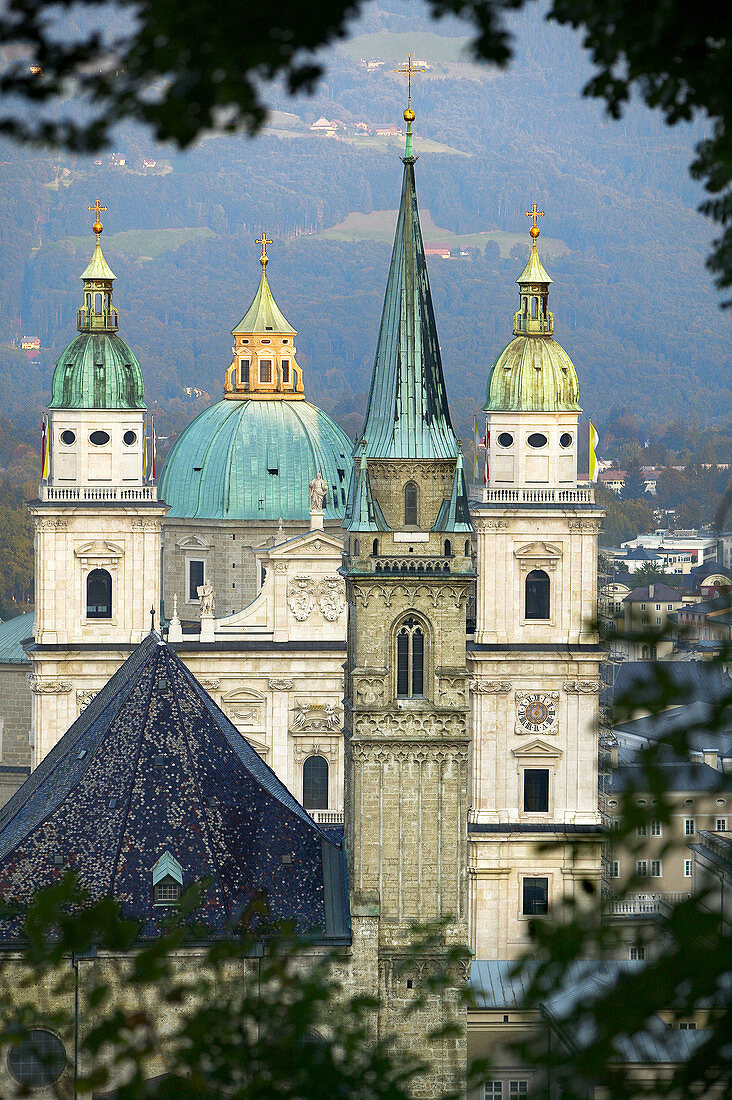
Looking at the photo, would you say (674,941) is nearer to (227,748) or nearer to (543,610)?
(227,748)

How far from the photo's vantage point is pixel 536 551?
72438mm

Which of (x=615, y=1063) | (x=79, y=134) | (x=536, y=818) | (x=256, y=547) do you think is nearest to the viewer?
(x=79, y=134)

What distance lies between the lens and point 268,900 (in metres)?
46.8

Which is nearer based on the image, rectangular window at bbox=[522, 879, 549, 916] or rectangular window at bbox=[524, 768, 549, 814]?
rectangular window at bbox=[522, 879, 549, 916]

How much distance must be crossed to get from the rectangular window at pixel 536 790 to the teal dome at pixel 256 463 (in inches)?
673

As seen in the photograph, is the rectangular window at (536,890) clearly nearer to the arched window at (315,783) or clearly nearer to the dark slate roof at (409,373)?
the arched window at (315,783)

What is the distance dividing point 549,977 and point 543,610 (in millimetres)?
54747

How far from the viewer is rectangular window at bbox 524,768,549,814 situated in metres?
72.6

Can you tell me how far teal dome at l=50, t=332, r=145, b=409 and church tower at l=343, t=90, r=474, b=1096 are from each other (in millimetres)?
25726

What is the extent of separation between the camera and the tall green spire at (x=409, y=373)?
→ 170 feet

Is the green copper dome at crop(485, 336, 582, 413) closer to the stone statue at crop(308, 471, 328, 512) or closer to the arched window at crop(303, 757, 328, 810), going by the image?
the stone statue at crop(308, 471, 328, 512)

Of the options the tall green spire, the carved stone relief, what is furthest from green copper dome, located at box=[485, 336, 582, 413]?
the tall green spire

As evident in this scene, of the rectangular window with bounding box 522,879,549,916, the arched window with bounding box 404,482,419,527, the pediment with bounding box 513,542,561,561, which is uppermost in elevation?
the arched window with bounding box 404,482,419,527

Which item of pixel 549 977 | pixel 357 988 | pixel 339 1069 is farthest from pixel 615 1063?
pixel 357 988
